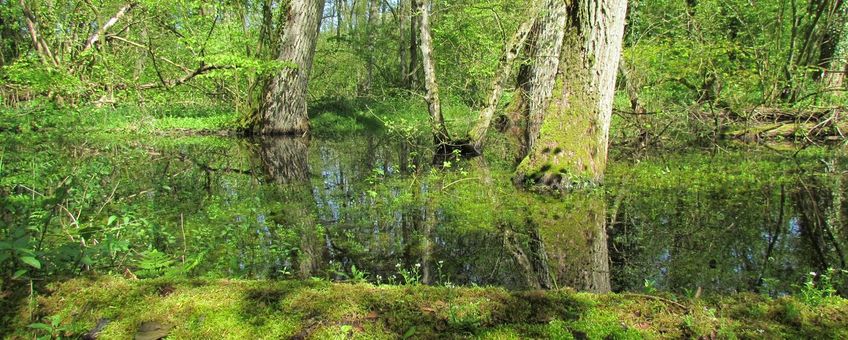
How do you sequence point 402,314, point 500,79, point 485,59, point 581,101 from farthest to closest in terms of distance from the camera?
point 485,59 < point 500,79 < point 581,101 < point 402,314

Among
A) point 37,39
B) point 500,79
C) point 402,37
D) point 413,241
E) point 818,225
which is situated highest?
point 402,37

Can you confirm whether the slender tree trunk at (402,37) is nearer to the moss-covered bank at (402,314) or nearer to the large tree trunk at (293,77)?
the large tree trunk at (293,77)

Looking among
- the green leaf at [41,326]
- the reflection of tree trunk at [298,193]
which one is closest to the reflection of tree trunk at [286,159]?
the reflection of tree trunk at [298,193]

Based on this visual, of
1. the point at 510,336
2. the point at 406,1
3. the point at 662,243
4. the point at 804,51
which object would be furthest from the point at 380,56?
the point at 510,336

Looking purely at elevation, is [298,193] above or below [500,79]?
below

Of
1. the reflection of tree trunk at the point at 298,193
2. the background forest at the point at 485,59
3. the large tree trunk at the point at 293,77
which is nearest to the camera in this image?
the reflection of tree trunk at the point at 298,193

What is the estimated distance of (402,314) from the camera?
69.1 inches

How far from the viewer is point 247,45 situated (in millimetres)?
12703

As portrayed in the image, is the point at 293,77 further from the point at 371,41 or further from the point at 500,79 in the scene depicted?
the point at 371,41

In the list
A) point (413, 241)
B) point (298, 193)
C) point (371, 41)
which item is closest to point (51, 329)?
point (413, 241)

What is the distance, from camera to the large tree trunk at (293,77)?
472 inches

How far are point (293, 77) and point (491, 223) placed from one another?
950 centimetres

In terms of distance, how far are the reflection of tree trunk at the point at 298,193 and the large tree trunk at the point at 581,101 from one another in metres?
2.67

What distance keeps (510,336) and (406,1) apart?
853 inches
